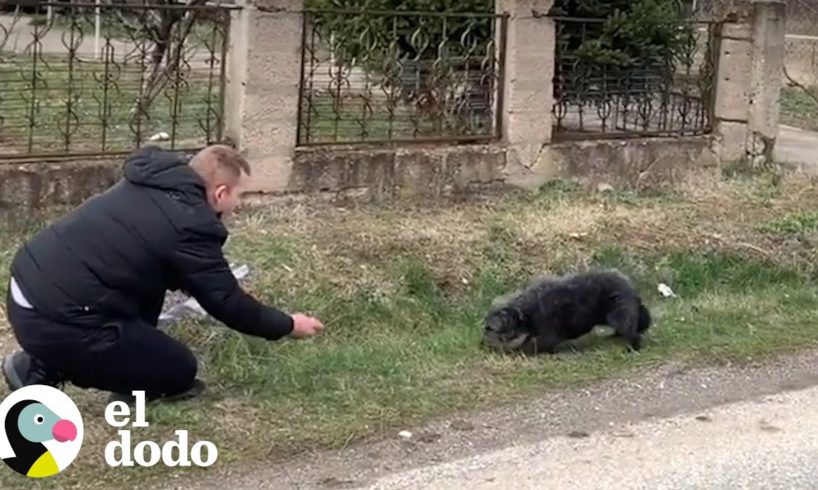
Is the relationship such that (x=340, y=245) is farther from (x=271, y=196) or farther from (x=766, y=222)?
(x=766, y=222)

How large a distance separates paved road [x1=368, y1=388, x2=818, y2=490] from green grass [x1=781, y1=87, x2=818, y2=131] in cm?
1162

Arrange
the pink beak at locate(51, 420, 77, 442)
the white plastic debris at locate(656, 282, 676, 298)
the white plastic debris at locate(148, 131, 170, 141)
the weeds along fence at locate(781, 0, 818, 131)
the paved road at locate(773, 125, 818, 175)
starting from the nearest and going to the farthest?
the pink beak at locate(51, 420, 77, 442)
the white plastic debris at locate(656, 282, 676, 298)
the white plastic debris at locate(148, 131, 170, 141)
the paved road at locate(773, 125, 818, 175)
the weeds along fence at locate(781, 0, 818, 131)

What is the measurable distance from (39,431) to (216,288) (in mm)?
871

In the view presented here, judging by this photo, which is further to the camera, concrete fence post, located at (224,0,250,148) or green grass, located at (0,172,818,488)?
concrete fence post, located at (224,0,250,148)

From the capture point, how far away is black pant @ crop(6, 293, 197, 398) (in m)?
4.84

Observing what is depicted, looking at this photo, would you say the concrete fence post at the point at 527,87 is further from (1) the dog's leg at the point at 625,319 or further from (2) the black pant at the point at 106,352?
(2) the black pant at the point at 106,352

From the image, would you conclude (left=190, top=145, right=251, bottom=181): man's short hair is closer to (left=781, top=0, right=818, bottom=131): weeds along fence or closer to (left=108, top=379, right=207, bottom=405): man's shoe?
(left=108, top=379, right=207, bottom=405): man's shoe

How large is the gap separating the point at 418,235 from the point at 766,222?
2986 millimetres

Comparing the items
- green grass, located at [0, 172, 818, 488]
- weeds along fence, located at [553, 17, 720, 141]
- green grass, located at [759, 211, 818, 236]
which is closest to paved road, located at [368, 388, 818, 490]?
green grass, located at [0, 172, 818, 488]

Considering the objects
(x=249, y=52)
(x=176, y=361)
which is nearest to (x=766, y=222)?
(x=249, y=52)

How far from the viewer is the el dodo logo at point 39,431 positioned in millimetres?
4598

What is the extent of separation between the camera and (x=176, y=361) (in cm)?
513

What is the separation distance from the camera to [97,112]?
10094 millimetres

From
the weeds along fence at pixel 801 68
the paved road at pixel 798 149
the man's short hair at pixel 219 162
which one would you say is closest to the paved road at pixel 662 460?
the man's short hair at pixel 219 162
